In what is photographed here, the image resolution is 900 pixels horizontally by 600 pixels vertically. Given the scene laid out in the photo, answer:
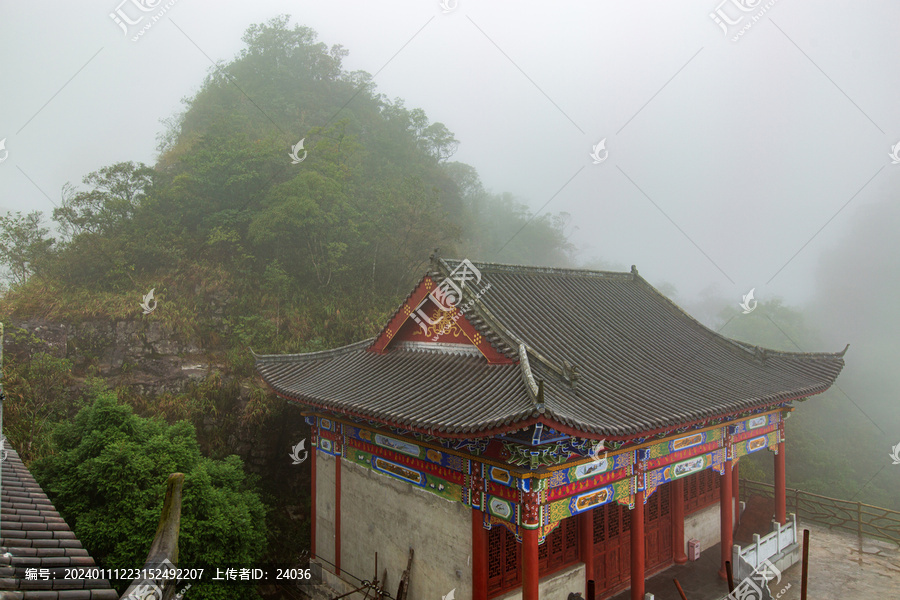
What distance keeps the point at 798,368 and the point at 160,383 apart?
19003 millimetres

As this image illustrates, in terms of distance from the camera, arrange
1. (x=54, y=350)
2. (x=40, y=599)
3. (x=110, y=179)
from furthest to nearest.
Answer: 1. (x=110, y=179)
2. (x=54, y=350)
3. (x=40, y=599)

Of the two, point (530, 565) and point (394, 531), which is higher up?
point (394, 531)

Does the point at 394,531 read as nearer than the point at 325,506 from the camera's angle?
Yes

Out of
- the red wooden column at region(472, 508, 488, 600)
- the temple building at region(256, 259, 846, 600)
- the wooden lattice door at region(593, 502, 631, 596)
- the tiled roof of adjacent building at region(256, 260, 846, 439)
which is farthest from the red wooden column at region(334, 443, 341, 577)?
the wooden lattice door at region(593, 502, 631, 596)

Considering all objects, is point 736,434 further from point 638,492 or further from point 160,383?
point 160,383

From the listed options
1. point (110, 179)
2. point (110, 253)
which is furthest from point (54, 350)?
point (110, 179)

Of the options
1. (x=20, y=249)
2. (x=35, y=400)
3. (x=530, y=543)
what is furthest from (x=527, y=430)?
(x=20, y=249)

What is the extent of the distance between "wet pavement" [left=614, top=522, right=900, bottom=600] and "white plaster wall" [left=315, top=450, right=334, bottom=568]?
6953 millimetres

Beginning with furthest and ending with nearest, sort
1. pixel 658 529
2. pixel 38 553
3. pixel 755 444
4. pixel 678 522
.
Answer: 1. pixel 678 522
2. pixel 755 444
3. pixel 658 529
4. pixel 38 553

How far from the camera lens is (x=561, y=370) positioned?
32.9ft

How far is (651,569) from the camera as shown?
44.7 feet

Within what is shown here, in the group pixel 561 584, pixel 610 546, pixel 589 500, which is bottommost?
pixel 561 584

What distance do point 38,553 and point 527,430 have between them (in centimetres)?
615

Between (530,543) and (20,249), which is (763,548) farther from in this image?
(20,249)
